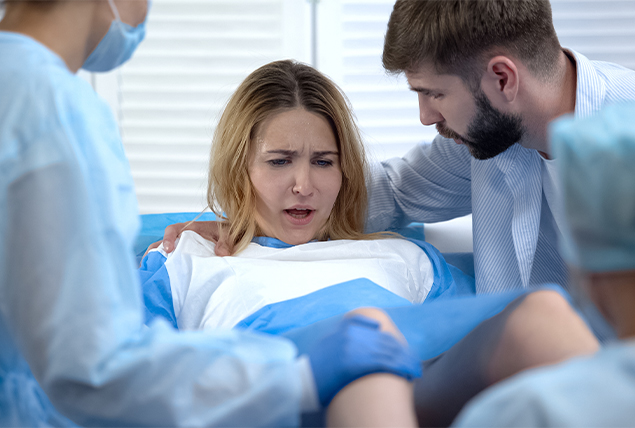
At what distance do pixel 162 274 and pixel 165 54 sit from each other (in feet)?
4.90

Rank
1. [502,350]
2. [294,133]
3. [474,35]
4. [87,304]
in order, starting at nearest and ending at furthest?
[87,304]
[502,350]
[474,35]
[294,133]

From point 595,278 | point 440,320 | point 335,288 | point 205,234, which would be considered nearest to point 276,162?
point 205,234

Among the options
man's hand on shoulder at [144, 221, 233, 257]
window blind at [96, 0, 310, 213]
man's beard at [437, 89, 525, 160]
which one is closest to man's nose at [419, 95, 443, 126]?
man's beard at [437, 89, 525, 160]

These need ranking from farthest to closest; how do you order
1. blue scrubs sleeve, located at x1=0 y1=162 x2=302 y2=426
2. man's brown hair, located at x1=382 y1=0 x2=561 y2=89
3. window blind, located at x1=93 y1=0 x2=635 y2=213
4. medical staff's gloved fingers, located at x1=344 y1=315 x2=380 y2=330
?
1. window blind, located at x1=93 y1=0 x2=635 y2=213
2. man's brown hair, located at x1=382 y1=0 x2=561 y2=89
3. medical staff's gloved fingers, located at x1=344 y1=315 x2=380 y2=330
4. blue scrubs sleeve, located at x1=0 y1=162 x2=302 y2=426

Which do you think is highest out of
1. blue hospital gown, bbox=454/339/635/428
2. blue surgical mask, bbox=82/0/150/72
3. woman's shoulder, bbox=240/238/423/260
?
blue surgical mask, bbox=82/0/150/72

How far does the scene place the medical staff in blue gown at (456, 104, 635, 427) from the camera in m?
0.50

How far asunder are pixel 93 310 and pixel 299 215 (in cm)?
87

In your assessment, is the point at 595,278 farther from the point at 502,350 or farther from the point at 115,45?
the point at 115,45

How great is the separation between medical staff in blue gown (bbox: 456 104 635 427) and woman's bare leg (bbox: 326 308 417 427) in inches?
5.2

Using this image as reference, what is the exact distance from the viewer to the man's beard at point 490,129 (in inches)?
53.7

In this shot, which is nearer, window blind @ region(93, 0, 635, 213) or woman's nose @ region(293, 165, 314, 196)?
woman's nose @ region(293, 165, 314, 196)

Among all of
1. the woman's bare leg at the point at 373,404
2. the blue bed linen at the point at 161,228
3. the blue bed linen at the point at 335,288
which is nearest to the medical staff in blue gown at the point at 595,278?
the woman's bare leg at the point at 373,404

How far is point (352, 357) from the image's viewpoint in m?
0.71

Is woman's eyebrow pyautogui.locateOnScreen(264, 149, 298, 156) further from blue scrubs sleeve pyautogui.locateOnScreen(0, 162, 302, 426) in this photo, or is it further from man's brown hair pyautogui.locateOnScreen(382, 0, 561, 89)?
blue scrubs sleeve pyautogui.locateOnScreen(0, 162, 302, 426)
